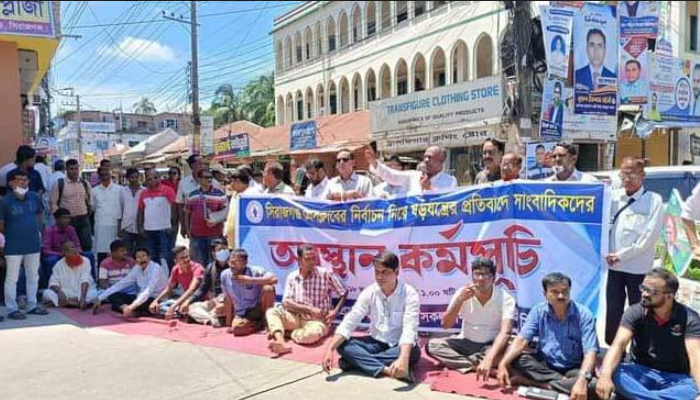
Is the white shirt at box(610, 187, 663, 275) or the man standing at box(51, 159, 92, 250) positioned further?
the man standing at box(51, 159, 92, 250)

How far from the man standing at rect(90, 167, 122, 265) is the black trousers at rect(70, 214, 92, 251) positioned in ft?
0.65

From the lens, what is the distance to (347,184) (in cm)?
643

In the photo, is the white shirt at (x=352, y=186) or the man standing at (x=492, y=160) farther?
the white shirt at (x=352, y=186)

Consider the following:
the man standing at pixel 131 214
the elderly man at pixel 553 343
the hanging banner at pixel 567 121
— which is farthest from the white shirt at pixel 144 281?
the hanging banner at pixel 567 121

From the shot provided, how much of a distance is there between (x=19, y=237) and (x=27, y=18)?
5.14 metres

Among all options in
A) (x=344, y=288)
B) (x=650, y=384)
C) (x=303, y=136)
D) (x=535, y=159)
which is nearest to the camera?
(x=650, y=384)

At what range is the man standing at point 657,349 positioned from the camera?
12.6 feet

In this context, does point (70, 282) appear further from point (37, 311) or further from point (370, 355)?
point (370, 355)

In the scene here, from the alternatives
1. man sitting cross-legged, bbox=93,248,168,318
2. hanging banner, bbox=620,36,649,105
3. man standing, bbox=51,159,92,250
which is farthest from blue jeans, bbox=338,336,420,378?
hanging banner, bbox=620,36,649,105

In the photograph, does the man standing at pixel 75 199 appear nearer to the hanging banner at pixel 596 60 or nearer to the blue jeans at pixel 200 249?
the blue jeans at pixel 200 249

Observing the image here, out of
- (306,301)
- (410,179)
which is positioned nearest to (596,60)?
(410,179)

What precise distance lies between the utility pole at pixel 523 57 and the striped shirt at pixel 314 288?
7.86m

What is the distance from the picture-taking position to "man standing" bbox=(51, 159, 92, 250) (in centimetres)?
838

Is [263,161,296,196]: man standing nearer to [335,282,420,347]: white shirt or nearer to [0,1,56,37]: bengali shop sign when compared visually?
[335,282,420,347]: white shirt
